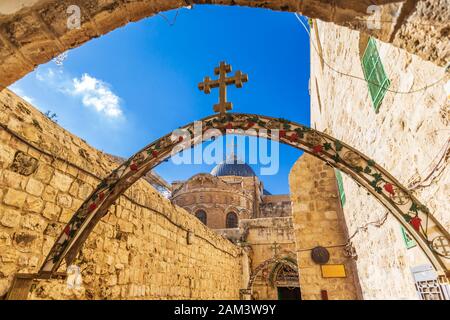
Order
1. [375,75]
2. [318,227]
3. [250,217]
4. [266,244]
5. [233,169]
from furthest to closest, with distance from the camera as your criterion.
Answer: [233,169] → [250,217] → [266,244] → [318,227] → [375,75]

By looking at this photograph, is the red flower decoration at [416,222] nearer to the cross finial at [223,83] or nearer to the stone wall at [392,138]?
Result: the stone wall at [392,138]

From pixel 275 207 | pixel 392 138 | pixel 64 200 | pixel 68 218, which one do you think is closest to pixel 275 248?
pixel 392 138

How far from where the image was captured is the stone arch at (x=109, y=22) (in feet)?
4.35

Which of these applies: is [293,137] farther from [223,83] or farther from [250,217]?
[250,217]

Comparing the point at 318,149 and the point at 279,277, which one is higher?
the point at 318,149

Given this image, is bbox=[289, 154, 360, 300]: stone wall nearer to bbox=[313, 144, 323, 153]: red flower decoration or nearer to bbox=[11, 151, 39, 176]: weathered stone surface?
bbox=[313, 144, 323, 153]: red flower decoration

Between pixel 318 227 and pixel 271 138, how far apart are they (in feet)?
17.4

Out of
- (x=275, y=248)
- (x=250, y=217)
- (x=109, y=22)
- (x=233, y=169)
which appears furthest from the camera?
(x=233, y=169)

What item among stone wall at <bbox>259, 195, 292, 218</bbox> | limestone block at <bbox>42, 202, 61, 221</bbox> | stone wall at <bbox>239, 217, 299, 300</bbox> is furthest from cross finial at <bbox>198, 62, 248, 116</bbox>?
stone wall at <bbox>259, 195, 292, 218</bbox>

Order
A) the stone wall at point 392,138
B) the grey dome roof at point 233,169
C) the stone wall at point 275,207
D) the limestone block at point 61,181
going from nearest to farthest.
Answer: the stone wall at point 392,138 < the limestone block at point 61,181 < the stone wall at point 275,207 < the grey dome roof at point 233,169

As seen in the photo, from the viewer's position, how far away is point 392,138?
3.02 meters

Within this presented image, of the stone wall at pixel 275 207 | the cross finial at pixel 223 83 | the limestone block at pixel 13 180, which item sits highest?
the stone wall at pixel 275 207

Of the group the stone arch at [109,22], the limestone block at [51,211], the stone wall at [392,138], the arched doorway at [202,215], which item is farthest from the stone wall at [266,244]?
the stone arch at [109,22]

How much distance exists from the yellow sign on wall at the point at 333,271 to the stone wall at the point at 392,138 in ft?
2.80
